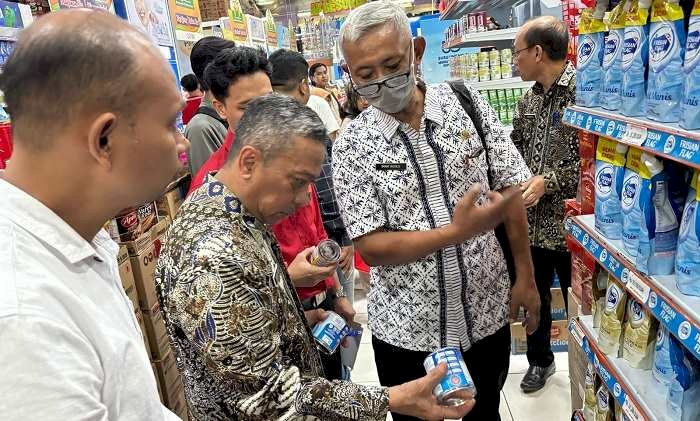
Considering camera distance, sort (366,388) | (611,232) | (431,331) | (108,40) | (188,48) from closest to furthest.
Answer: (108,40) → (366,388) → (611,232) → (431,331) → (188,48)

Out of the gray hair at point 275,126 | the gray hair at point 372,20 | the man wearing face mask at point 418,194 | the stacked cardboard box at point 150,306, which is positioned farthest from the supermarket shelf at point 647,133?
the stacked cardboard box at point 150,306

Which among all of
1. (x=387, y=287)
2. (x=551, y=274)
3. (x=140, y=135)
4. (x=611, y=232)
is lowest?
(x=551, y=274)

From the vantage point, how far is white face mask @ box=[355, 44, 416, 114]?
169 centimetres

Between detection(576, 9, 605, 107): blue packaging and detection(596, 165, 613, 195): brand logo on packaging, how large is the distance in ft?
0.71

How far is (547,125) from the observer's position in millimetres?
3029

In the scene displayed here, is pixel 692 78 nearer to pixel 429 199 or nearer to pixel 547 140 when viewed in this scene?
pixel 429 199

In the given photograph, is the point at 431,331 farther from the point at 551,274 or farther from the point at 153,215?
the point at 153,215

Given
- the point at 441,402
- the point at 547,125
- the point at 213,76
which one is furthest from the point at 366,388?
the point at 547,125

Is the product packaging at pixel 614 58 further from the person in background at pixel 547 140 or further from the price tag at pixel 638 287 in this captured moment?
the person in background at pixel 547 140

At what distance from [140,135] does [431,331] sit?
1.31m

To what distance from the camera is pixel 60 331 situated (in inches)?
27.2

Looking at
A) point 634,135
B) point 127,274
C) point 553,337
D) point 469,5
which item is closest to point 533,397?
point 553,337

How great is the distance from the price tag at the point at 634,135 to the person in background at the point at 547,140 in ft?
4.61

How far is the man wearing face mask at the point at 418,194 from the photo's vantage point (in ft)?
5.45
